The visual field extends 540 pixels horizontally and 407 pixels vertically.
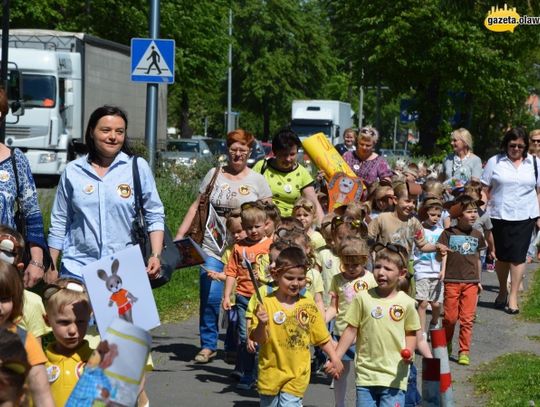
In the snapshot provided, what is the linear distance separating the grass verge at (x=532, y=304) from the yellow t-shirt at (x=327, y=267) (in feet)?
16.2

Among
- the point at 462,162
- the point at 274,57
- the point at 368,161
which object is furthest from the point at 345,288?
the point at 274,57

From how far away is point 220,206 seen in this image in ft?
33.0

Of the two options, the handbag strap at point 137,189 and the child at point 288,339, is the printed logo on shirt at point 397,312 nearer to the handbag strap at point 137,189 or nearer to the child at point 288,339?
the child at point 288,339

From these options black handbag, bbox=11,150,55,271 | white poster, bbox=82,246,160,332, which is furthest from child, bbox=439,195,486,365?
white poster, bbox=82,246,160,332

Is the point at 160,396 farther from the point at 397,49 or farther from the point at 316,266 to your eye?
the point at 397,49

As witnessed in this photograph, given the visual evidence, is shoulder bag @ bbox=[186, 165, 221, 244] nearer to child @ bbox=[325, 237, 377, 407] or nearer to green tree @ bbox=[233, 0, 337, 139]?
child @ bbox=[325, 237, 377, 407]

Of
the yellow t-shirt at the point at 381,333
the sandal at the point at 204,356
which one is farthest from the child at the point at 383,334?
the sandal at the point at 204,356

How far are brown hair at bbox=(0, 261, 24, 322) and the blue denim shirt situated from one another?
6.01 feet

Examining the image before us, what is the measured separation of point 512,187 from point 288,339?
24.5ft

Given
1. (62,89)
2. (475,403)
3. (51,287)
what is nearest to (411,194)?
(475,403)

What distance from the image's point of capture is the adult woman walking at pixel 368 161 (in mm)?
13102

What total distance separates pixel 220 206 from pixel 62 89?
21296mm

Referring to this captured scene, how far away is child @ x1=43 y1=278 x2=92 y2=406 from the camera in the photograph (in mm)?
5414

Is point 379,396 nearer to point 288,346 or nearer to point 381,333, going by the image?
point 381,333
